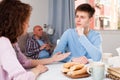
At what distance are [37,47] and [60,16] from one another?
0.98m

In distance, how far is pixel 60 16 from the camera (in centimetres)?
431

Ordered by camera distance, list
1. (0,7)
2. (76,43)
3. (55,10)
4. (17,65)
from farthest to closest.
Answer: (55,10) → (76,43) → (0,7) → (17,65)

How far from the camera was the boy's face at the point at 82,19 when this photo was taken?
2.04 metres

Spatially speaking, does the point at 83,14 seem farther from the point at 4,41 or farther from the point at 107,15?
the point at 107,15

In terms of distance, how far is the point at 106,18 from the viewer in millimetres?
4109

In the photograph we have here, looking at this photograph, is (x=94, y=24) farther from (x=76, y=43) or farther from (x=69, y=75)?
(x=69, y=75)

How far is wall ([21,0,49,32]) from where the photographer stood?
441 cm

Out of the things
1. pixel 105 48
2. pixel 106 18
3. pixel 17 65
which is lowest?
pixel 105 48

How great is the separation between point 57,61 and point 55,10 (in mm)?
2769

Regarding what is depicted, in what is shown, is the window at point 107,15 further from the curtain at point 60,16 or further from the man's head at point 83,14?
the man's head at point 83,14

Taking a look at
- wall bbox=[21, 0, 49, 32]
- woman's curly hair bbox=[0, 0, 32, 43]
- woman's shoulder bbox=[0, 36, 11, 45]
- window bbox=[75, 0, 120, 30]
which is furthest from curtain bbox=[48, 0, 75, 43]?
woman's shoulder bbox=[0, 36, 11, 45]

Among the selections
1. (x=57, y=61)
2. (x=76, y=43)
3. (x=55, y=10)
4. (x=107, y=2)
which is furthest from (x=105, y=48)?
(x=57, y=61)

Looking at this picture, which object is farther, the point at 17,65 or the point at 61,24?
the point at 61,24

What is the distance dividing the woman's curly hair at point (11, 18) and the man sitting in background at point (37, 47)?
230 cm
